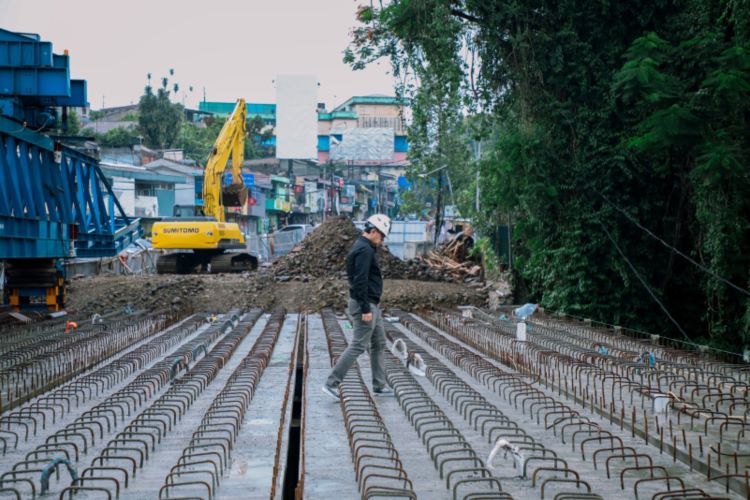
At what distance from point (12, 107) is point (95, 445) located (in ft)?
33.0

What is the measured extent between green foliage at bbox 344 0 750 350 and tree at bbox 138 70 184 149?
42556 mm

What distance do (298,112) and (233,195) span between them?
3682 centimetres

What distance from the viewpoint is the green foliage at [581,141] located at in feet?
50.1

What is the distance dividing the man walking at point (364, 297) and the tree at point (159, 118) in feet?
174

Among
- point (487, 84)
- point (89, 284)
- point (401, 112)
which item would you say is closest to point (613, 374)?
point (487, 84)

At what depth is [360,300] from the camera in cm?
784

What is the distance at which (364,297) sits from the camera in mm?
7801

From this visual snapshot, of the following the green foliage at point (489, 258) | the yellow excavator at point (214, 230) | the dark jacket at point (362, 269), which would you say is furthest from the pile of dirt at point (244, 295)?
the dark jacket at point (362, 269)

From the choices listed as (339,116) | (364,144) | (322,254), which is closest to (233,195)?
(322,254)

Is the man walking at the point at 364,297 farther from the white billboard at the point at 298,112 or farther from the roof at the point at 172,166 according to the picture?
the white billboard at the point at 298,112

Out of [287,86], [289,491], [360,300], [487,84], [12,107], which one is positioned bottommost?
[289,491]

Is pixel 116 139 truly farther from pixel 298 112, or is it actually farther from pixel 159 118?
pixel 298 112

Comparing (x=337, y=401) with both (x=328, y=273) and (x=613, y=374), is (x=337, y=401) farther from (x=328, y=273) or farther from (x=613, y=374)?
(x=328, y=273)

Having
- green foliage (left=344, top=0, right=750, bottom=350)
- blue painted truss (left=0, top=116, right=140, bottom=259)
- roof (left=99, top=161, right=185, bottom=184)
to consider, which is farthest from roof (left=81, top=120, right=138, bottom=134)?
green foliage (left=344, top=0, right=750, bottom=350)
